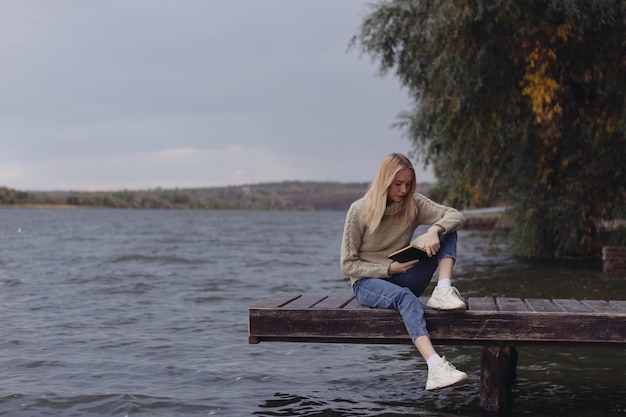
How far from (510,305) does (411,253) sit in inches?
33.9

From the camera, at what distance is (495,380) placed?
6398 mm

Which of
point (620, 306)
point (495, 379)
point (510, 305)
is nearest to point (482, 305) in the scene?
point (510, 305)

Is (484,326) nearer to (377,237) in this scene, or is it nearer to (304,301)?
(377,237)

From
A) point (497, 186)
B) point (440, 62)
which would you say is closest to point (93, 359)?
point (440, 62)

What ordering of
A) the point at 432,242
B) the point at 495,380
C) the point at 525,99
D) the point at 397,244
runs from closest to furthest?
the point at 432,242, the point at 495,380, the point at 397,244, the point at 525,99

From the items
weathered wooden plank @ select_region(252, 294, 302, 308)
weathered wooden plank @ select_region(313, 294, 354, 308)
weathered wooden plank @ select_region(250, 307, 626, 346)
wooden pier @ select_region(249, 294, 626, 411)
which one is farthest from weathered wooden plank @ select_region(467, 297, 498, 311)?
weathered wooden plank @ select_region(252, 294, 302, 308)

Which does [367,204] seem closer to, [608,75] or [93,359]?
[93,359]

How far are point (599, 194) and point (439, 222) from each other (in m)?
13.8

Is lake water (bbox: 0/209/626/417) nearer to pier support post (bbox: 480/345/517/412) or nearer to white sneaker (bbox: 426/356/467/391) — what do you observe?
pier support post (bbox: 480/345/517/412)

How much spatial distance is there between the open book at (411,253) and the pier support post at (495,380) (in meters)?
0.89

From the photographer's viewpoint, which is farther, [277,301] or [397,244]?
[277,301]

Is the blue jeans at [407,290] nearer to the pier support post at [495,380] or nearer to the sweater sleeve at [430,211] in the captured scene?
the sweater sleeve at [430,211]

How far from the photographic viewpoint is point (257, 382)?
25.6 feet

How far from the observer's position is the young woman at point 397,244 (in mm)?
6113
